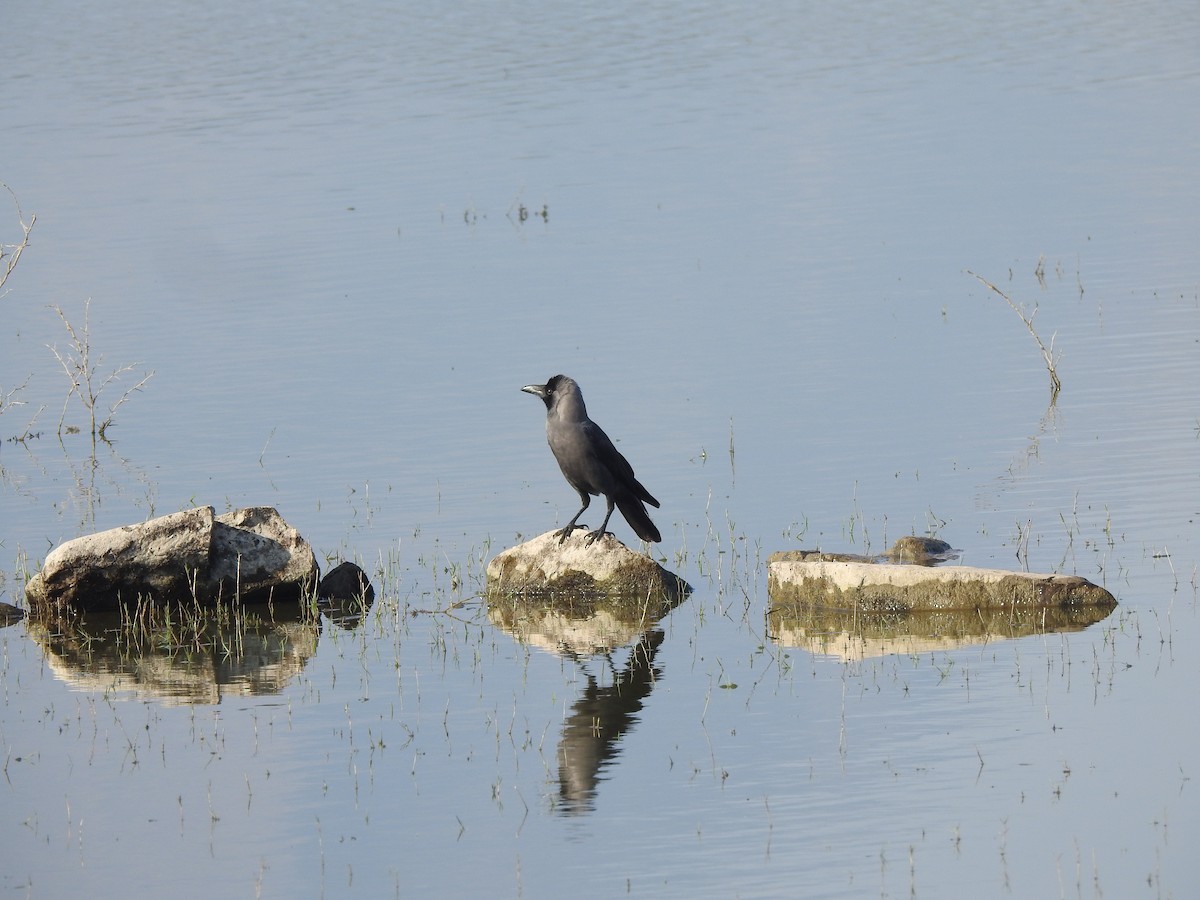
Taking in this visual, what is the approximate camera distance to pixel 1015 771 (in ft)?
36.3

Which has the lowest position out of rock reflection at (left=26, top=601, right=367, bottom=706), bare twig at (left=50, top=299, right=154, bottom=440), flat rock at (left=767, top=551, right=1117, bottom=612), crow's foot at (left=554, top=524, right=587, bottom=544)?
rock reflection at (left=26, top=601, right=367, bottom=706)

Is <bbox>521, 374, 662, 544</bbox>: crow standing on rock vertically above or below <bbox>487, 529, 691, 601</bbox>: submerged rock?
→ above

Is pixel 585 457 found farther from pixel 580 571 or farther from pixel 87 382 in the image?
pixel 87 382

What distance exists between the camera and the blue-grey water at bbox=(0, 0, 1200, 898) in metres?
10.7

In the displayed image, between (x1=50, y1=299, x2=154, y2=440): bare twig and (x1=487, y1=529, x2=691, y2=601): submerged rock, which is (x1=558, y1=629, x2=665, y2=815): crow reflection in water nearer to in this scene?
(x1=487, y1=529, x2=691, y2=601): submerged rock

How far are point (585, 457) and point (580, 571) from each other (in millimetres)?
864

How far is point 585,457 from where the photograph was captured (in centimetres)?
1541

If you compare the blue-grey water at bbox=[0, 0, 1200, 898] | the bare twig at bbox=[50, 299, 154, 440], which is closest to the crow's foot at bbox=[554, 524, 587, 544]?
the blue-grey water at bbox=[0, 0, 1200, 898]

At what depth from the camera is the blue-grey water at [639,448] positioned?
10703 millimetres

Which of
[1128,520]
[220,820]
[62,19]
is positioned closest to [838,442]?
[1128,520]

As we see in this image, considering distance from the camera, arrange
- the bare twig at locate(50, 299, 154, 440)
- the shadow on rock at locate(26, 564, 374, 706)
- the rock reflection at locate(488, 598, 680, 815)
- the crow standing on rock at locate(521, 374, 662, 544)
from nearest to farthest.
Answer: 1. the rock reflection at locate(488, 598, 680, 815)
2. the shadow on rock at locate(26, 564, 374, 706)
3. the crow standing on rock at locate(521, 374, 662, 544)
4. the bare twig at locate(50, 299, 154, 440)

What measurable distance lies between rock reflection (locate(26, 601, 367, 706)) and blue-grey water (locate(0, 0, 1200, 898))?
0.11 m

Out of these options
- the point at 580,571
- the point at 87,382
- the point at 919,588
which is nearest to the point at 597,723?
the point at 919,588

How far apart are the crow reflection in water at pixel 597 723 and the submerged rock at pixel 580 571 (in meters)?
1.11
